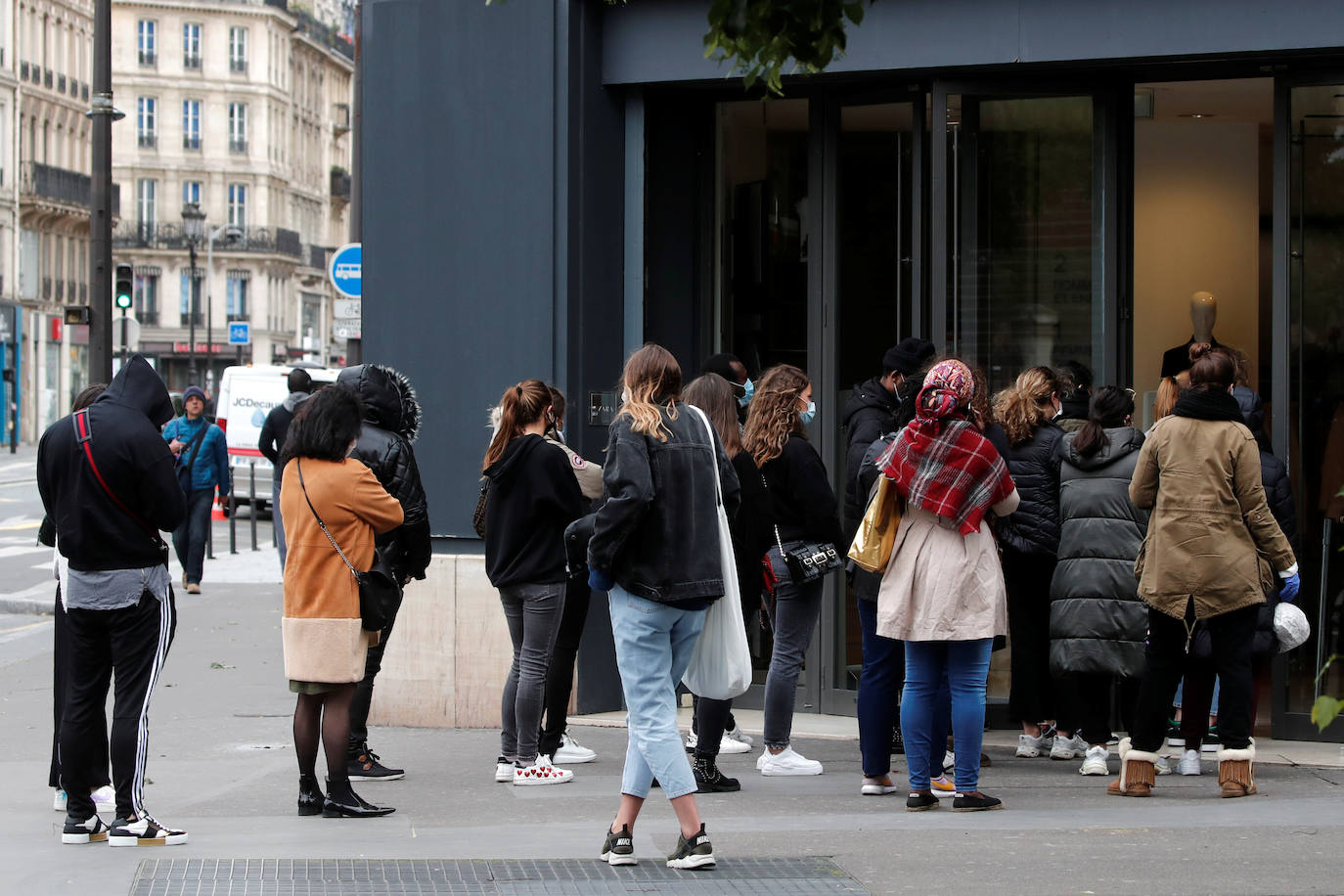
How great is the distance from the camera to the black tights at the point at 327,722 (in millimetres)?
6961

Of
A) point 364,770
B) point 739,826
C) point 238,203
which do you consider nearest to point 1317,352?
point 739,826

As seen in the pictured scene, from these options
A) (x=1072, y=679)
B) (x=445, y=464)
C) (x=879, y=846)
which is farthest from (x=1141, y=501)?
(x=445, y=464)

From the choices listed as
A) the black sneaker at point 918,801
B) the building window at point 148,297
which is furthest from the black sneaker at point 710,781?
the building window at point 148,297

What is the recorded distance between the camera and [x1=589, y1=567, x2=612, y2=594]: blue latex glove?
6164 millimetres

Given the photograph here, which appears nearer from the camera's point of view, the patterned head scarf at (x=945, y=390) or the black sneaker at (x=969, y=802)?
the patterned head scarf at (x=945, y=390)

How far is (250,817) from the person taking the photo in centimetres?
722

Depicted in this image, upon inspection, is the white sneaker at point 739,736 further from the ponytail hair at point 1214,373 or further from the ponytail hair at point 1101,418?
the ponytail hair at point 1214,373

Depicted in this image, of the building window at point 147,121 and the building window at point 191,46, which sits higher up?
the building window at point 191,46

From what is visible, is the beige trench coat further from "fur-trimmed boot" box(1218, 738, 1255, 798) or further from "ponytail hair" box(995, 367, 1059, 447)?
"ponytail hair" box(995, 367, 1059, 447)

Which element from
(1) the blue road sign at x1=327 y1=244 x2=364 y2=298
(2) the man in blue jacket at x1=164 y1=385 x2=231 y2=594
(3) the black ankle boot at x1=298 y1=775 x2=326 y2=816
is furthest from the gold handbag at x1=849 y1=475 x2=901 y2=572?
(2) the man in blue jacket at x1=164 y1=385 x2=231 y2=594

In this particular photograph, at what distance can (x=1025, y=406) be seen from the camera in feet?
26.9

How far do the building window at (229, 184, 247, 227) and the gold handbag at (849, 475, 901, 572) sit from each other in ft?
260

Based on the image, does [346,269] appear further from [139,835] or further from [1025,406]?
[139,835]

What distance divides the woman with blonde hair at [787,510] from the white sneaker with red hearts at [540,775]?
36.6 inches
